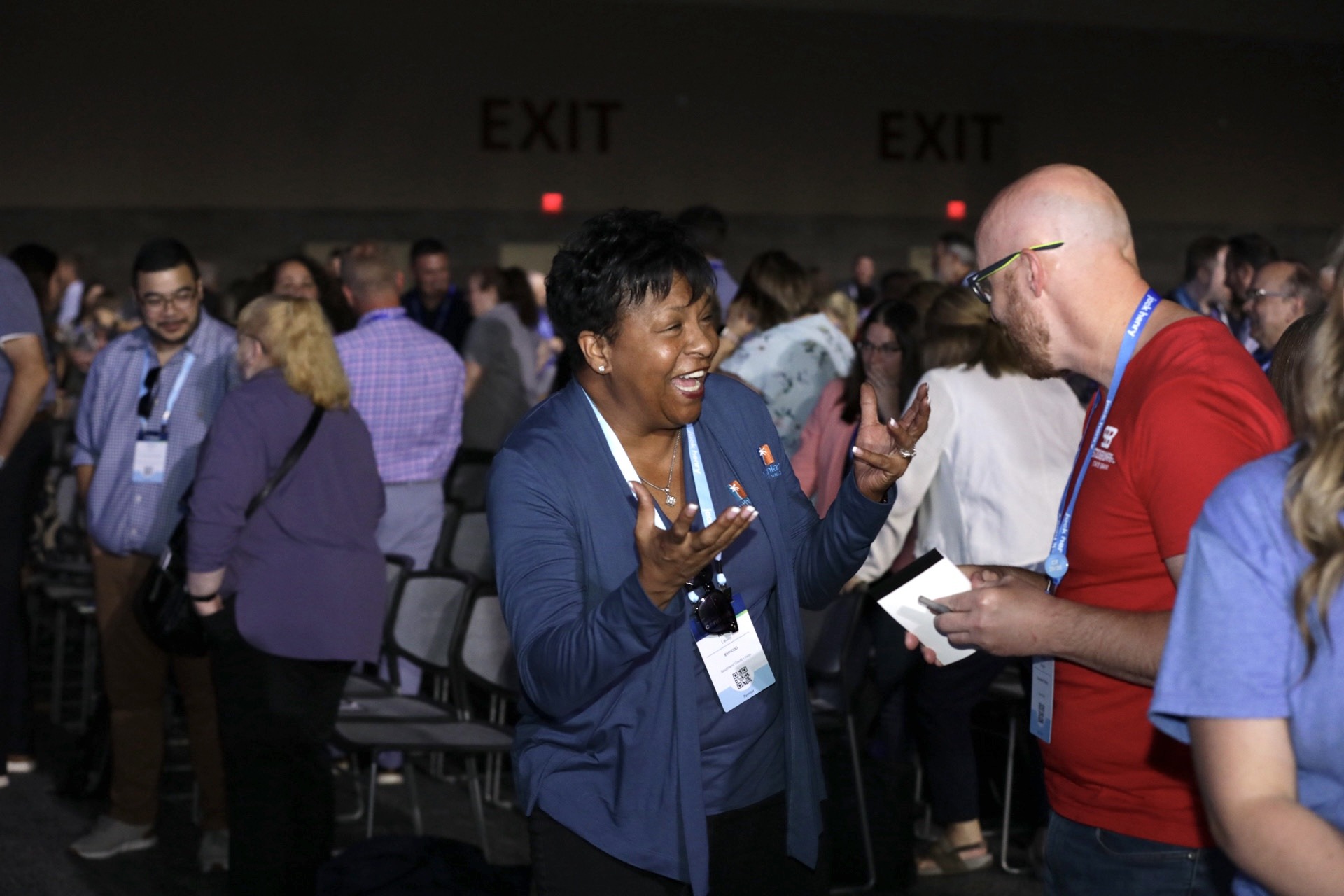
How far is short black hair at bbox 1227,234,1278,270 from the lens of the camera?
5.78 meters

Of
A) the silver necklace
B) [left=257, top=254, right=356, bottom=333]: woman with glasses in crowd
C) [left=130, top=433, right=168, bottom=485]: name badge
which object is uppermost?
[left=257, top=254, right=356, bottom=333]: woman with glasses in crowd

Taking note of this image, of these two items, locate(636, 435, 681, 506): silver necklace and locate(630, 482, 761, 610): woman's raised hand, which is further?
locate(636, 435, 681, 506): silver necklace

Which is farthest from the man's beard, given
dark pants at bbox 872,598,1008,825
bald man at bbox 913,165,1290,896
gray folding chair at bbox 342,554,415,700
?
gray folding chair at bbox 342,554,415,700

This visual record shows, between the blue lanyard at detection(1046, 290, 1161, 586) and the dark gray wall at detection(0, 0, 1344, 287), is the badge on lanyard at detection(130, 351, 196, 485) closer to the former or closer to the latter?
the blue lanyard at detection(1046, 290, 1161, 586)

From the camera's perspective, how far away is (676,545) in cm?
165

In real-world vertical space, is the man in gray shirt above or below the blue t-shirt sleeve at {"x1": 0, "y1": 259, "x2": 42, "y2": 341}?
below

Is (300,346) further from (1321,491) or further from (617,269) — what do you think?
(1321,491)

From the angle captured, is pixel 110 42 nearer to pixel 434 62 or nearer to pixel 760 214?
pixel 434 62

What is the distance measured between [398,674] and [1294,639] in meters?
3.72

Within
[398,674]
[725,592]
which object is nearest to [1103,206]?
[725,592]

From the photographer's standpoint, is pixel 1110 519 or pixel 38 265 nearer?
pixel 1110 519

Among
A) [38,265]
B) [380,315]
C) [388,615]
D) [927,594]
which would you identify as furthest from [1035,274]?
[38,265]

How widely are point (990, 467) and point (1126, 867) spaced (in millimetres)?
2086

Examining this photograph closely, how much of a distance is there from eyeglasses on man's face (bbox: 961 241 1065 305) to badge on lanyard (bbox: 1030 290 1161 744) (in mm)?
146
